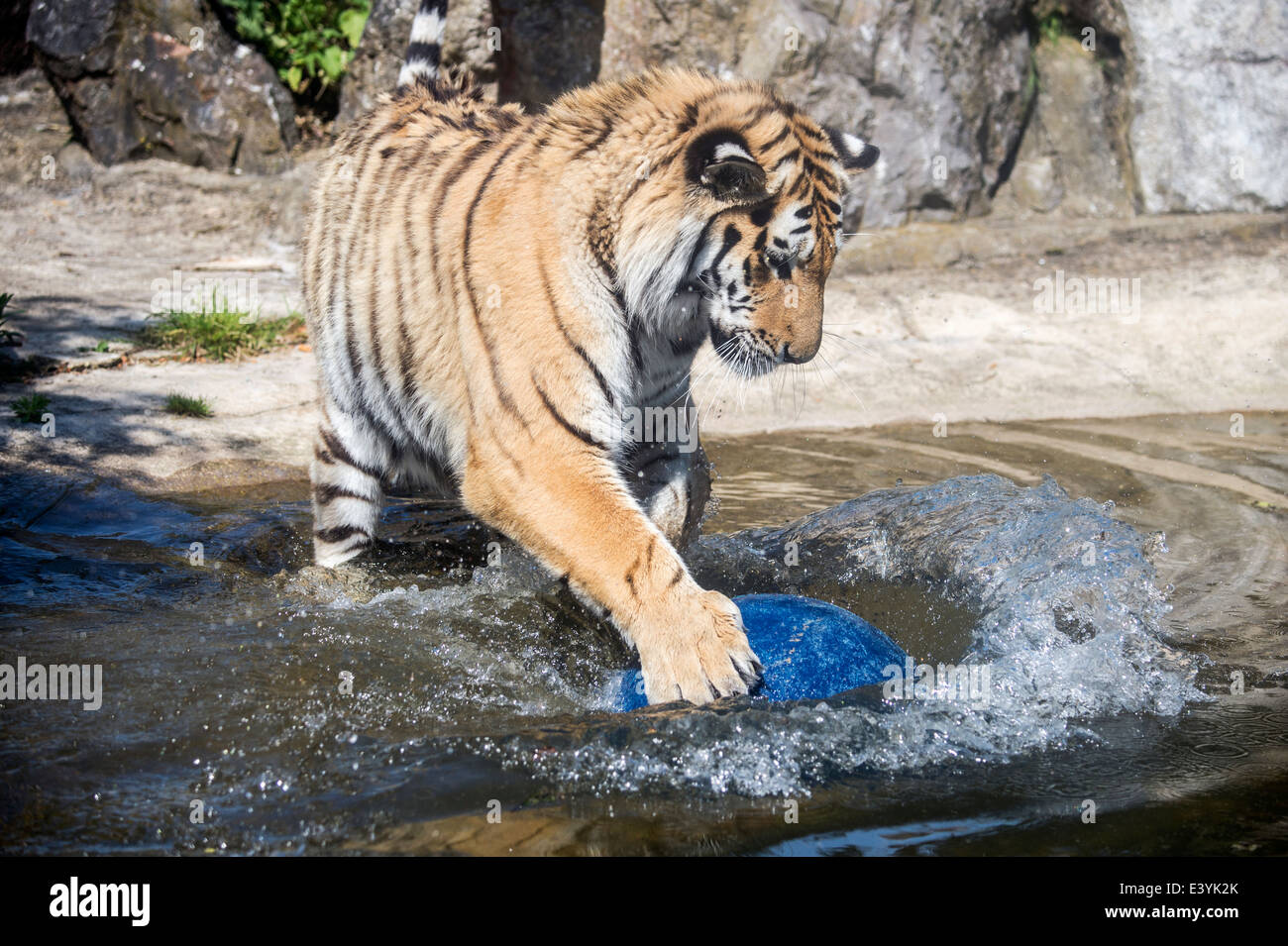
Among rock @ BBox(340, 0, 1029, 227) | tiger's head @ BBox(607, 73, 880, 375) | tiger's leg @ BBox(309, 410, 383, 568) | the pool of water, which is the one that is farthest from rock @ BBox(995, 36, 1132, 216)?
tiger's leg @ BBox(309, 410, 383, 568)

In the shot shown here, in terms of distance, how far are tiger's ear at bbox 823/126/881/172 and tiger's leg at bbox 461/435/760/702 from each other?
106 centimetres

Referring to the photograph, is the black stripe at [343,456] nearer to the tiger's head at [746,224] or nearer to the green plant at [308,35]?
the tiger's head at [746,224]

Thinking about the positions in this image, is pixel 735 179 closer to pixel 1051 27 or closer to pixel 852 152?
pixel 852 152

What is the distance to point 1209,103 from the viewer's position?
773 cm

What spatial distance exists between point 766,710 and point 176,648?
1.47 meters

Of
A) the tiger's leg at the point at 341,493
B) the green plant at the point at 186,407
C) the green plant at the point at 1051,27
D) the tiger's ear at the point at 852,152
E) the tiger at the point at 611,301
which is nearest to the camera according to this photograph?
the tiger at the point at 611,301

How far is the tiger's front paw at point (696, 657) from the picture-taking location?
256cm

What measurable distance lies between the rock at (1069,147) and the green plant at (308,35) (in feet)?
14.7

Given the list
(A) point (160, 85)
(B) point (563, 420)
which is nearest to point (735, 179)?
(B) point (563, 420)

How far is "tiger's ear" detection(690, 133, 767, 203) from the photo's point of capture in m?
2.77

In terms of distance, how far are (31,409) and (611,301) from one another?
2.71 m

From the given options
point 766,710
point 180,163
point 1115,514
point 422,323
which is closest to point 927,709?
point 766,710

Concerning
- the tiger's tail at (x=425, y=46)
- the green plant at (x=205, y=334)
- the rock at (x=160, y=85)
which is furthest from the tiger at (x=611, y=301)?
the rock at (x=160, y=85)
